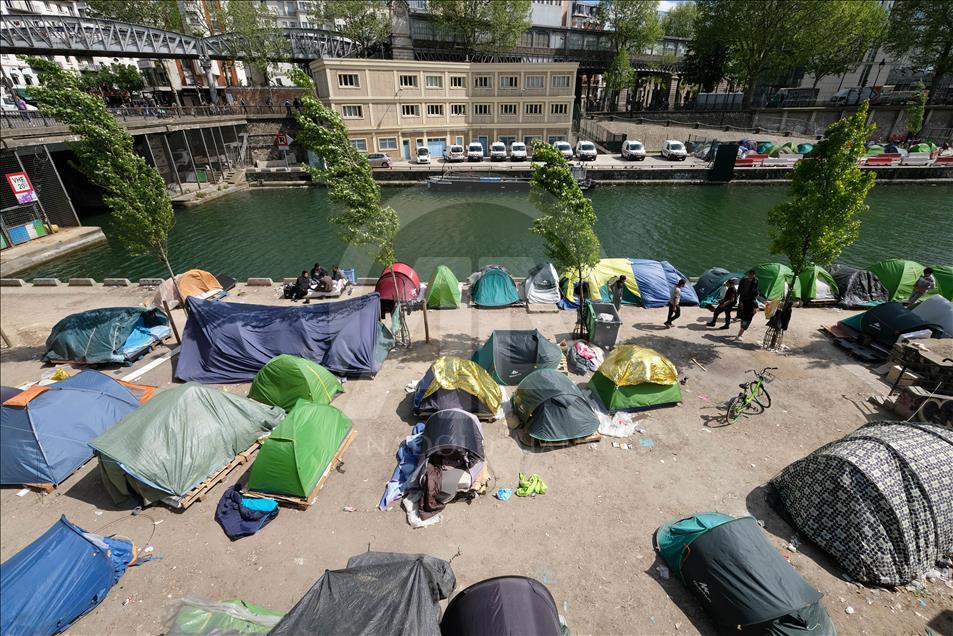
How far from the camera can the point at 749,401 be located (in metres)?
11.6

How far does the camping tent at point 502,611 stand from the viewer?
5.65 metres

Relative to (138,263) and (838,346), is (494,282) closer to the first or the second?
(838,346)

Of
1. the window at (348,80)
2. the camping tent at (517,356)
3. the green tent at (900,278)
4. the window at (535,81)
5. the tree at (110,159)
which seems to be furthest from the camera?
the window at (535,81)

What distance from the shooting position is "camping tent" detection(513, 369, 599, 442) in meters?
10.3

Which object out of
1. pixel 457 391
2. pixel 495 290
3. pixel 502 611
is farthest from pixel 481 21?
pixel 502 611

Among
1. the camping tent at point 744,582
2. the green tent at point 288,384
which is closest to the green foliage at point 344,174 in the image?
the green tent at point 288,384

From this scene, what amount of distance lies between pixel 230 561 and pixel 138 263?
26253mm

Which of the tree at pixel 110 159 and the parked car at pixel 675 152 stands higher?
the tree at pixel 110 159

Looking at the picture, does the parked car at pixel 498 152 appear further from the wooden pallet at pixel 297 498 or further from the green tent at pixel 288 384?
the wooden pallet at pixel 297 498

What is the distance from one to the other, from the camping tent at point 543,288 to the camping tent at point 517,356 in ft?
18.2

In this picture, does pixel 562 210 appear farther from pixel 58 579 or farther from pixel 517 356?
pixel 58 579

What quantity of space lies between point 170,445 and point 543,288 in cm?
1395

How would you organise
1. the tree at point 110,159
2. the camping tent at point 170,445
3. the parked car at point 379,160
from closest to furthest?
the camping tent at point 170,445
the tree at point 110,159
the parked car at point 379,160

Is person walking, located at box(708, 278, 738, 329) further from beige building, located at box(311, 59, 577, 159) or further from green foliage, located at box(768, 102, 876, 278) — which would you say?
beige building, located at box(311, 59, 577, 159)
